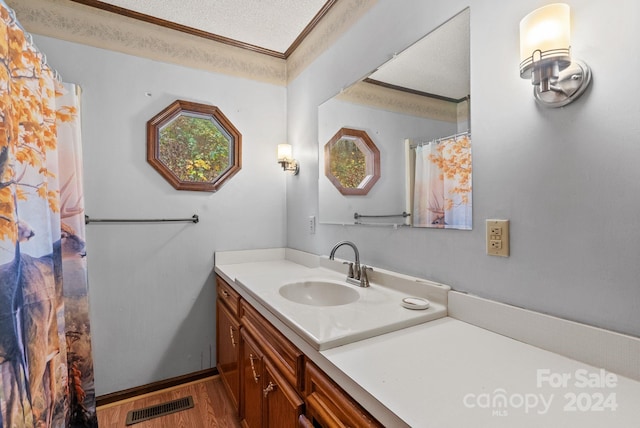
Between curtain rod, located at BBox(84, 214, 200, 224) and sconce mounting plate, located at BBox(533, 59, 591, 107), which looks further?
curtain rod, located at BBox(84, 214, 200, 224)

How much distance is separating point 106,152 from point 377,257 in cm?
176

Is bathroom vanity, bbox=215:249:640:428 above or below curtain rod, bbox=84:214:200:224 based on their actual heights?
below

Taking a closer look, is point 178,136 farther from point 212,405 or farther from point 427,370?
point 427,370

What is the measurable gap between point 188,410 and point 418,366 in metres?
1.72

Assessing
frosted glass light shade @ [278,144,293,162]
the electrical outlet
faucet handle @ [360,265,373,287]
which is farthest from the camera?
frosted glass light shade @ [278,144,293,162]

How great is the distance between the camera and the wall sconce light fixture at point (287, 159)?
2.22 meters

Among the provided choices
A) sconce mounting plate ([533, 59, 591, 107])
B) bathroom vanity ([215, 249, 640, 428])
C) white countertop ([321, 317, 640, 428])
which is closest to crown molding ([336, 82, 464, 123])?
sconce mounting plate ([533, 59, 591, 107])

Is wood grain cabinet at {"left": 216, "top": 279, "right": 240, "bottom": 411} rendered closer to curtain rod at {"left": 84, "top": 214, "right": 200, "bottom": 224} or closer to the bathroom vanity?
the bathroom vanity

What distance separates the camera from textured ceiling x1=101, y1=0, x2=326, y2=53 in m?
1.81

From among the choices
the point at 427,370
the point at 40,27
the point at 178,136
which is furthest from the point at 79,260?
the point at 427,370

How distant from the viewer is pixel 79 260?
1.65 metres

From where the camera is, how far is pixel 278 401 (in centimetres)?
110

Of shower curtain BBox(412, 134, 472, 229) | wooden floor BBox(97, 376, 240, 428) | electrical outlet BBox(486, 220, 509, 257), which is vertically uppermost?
shower curtain BBox(412, 134, 472, 229)

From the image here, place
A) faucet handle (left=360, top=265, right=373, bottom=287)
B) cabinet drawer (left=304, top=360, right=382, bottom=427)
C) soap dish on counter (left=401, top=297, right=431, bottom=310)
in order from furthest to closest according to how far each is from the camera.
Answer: faucet handle (left=360, top=265, right=373, bottom=287), soap dish on counter (left=401, top=297, right=431, bottom=310), cabinet drawer (left=304, top=360, right=382, bottom=427)
